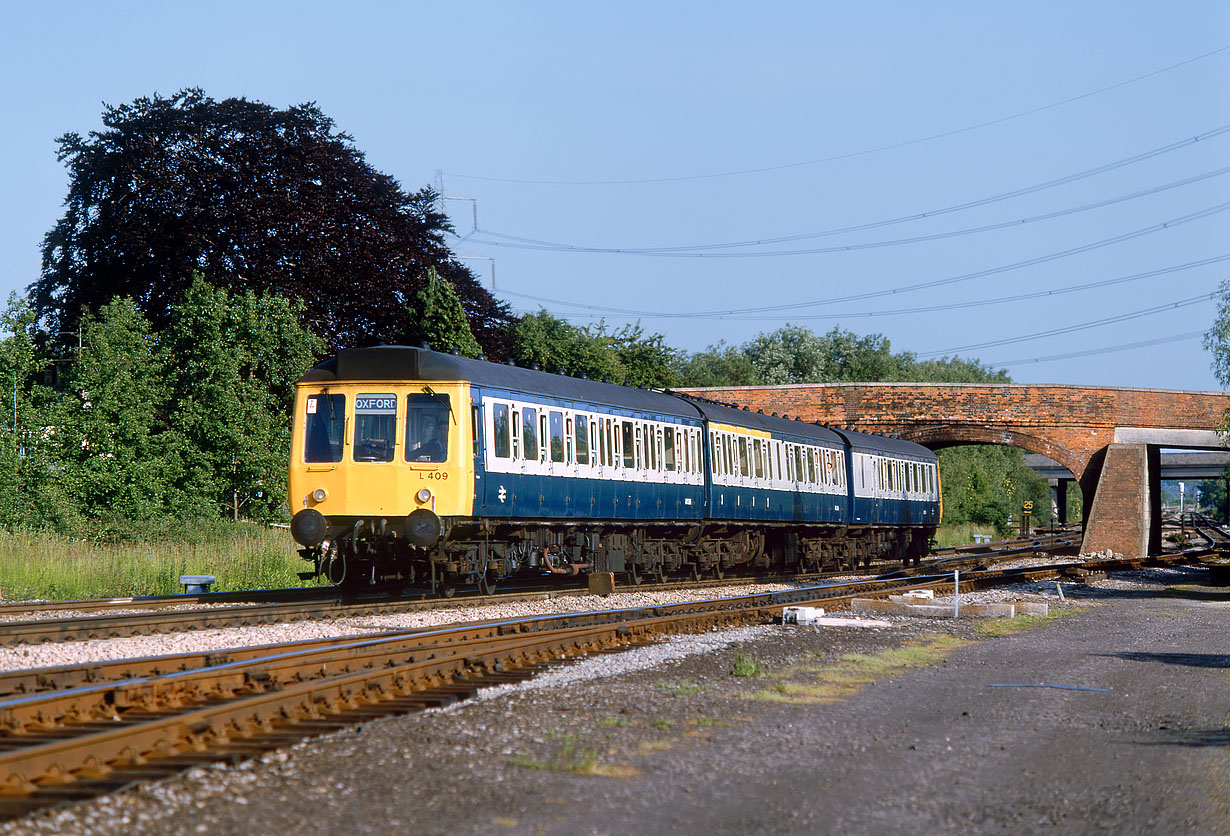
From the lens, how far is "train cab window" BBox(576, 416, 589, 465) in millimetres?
19719

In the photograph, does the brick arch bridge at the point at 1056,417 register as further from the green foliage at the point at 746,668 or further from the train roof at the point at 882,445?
the green foliage at the point at 746,668

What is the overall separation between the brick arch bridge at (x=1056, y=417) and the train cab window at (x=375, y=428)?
26.7m

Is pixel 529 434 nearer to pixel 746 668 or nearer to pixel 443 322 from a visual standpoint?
pixel 746 668

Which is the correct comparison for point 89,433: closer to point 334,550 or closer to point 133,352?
point 133,352

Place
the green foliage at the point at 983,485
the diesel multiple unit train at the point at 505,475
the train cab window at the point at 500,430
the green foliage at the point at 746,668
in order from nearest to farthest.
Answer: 1. the green foliage at the point at 746,668
2. the diesel multiple unit train at the point at 505,475
3. the train cab window at the point at 500,430
4. the green foliage at the point at 983,485

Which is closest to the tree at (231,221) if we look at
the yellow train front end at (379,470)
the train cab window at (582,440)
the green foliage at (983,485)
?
the train cab window at (582,440)

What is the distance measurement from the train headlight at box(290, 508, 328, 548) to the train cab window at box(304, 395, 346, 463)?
846 mm

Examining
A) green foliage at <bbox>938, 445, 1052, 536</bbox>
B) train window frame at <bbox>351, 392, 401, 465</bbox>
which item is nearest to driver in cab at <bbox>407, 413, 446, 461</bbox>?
train window frame at <bbox>351, 392, 401, 465</bbox>

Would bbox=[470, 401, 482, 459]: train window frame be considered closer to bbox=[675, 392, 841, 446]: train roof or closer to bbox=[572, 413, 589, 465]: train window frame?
bbox=[572, 413, 589, 465]: train window frame

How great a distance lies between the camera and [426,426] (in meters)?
16.7

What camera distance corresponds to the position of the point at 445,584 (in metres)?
18.1

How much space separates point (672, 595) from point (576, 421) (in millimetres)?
3207

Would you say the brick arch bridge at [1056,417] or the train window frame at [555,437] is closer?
the train window frame at [555,437]

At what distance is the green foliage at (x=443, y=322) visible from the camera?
96.7 ft
